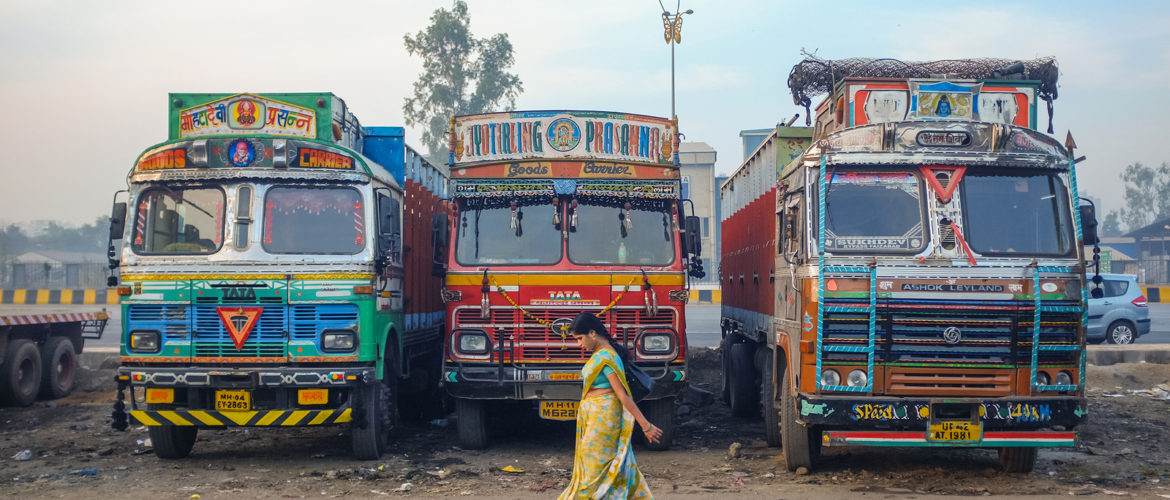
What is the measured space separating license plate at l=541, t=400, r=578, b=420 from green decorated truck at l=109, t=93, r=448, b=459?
1.64m

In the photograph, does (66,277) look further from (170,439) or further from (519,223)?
(519,223)

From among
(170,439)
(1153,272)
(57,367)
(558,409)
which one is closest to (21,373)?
(57,367)

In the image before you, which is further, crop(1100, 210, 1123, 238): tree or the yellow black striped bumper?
crop(1100, 210, 1123, 238): tree

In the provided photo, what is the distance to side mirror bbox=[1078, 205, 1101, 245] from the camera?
8102 mm

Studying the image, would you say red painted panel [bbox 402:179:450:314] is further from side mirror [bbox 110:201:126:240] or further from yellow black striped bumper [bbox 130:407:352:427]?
side mirror [bbox 110:201:126:240]

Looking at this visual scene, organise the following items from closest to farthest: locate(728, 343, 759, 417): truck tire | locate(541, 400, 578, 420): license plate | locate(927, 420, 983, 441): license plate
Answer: locate(927, 420, 983, 441): license plate, locate(541, 400, 578, 420): license plate, locate(728, 343, 759, 417): truck tire

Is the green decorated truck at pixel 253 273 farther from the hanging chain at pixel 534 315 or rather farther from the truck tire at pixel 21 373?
the truck tire at pixel 21 373

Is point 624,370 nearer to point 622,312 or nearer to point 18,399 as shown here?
point 622,312

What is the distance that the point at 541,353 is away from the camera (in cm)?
991

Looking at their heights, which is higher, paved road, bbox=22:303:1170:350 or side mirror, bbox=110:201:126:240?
side mirror, bbox=110:201:126:240

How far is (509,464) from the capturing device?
9594mm

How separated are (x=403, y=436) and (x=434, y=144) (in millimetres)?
31427

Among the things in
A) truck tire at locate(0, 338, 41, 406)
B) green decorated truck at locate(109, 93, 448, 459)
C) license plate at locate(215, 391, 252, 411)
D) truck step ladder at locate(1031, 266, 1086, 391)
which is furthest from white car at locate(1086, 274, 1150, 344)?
truck tire at locate(0, 338, 41, 406)

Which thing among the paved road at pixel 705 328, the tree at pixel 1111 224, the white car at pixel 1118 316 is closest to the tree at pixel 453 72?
the paved road at pixel 705 328
